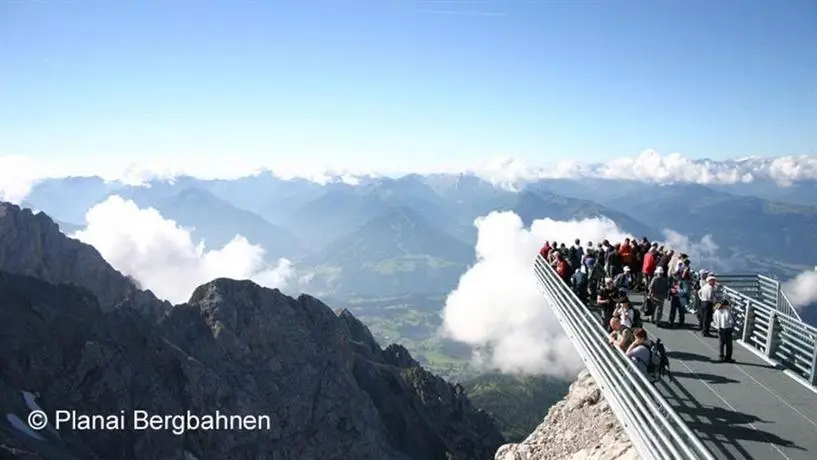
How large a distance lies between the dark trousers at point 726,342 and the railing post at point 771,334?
1.29 m

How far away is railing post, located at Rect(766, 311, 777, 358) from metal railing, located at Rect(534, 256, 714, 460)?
5240 mm

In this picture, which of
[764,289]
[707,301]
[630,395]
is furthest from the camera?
[764,289]

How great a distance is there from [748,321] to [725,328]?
2991mm

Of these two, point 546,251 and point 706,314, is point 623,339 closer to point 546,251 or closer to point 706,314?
point 706,314

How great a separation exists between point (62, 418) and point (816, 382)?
82222 mm

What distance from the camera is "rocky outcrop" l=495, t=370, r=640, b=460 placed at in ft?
52.3

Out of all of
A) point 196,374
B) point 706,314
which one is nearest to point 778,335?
point 706,314

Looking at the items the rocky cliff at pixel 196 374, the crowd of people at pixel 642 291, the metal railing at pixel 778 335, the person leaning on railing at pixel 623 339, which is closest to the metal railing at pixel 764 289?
the crowd of people at pixel 642 291

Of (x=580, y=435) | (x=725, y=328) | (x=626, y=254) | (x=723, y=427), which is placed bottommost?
(x=580, y=435)

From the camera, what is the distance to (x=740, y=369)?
15938 millimetres

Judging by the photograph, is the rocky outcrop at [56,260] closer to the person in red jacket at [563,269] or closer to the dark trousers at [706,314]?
the person in red jacket at [563,269]

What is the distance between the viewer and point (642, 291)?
2608cm

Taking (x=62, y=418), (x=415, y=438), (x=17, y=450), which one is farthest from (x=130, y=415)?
(x=415, y=438)

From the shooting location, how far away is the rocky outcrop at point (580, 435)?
15945mm
